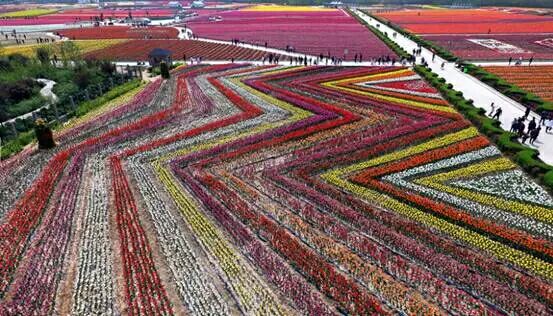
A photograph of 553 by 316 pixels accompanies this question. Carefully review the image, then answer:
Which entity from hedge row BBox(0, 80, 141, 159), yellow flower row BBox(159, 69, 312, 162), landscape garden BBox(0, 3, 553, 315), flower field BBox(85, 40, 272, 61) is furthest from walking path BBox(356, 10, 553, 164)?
hedge row BBox(0, 80, 141, 159)

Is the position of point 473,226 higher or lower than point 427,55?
lower

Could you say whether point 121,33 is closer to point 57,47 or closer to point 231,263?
Answer: point 57,47

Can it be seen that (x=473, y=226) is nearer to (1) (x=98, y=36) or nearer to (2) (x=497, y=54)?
(2) (x=497, y=54)

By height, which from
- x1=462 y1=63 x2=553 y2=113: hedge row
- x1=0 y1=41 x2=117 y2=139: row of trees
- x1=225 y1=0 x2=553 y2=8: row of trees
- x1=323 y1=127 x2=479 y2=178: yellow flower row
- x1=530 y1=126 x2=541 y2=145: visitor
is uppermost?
x1=225 y1=0 x2=553 y2=8: row of trees

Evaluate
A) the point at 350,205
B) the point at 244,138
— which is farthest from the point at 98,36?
the point at 350,205

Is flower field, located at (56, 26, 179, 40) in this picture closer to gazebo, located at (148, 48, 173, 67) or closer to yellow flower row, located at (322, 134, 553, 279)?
gazebo, located at (148, 48, 173, 67)

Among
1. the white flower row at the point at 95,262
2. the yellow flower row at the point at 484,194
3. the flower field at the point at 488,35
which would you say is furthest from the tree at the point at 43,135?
the flower field at the point at 488,35
